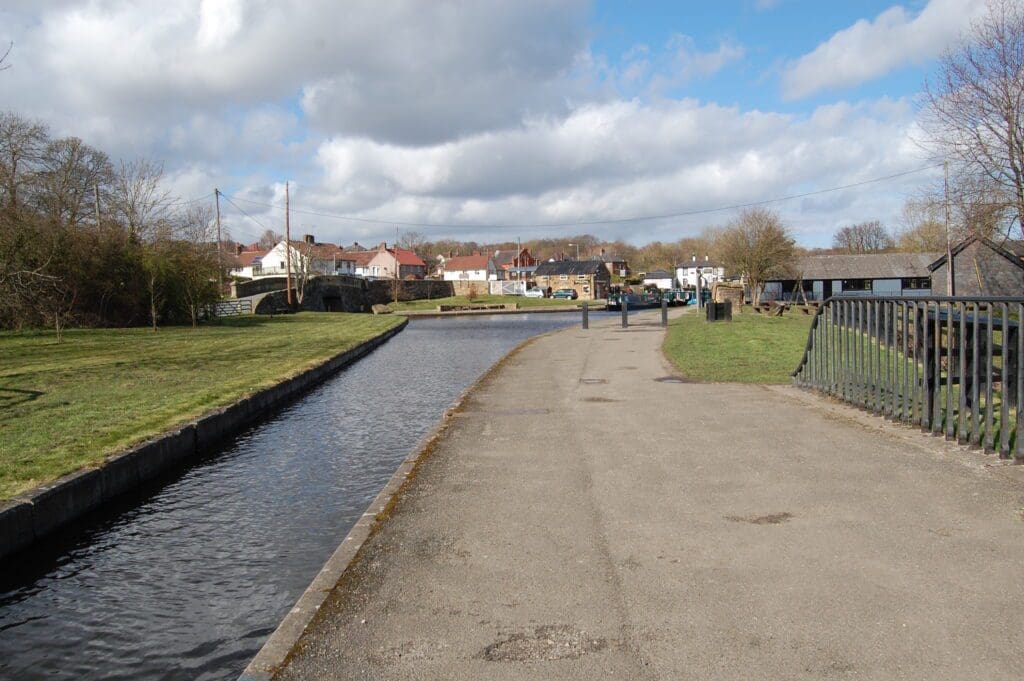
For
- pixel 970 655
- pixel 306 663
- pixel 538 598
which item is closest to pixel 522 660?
pixel 538 598

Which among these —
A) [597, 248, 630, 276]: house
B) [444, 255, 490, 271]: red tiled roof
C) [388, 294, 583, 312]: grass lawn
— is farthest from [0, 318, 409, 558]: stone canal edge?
[597, 248, 630, 276]: house

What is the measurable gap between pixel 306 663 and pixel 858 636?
110 inches

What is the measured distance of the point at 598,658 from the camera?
3693 millimetres

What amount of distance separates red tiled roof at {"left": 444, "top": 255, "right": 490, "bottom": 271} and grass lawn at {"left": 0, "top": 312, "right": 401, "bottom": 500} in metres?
103

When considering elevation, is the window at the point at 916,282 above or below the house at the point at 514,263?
below

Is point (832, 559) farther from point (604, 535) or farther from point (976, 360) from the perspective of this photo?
point (976, 360)

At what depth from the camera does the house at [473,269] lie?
13212 centimetres

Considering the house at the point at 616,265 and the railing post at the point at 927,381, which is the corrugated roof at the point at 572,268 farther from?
the railing post at the point at 927,381

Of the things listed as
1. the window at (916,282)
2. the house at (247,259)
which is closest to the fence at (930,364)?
the window at (916,282)

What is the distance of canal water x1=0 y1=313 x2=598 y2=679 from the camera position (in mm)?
4965

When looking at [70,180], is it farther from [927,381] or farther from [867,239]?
[867,239]

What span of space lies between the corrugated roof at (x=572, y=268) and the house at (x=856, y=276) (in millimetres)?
33184

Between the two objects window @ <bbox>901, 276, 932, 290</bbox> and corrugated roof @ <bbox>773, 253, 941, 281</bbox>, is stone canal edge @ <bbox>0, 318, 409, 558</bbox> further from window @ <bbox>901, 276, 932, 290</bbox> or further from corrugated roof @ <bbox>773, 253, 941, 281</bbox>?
window @ <bbox>901, 276, 932, 290</bbox>

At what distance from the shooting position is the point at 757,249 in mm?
57875
